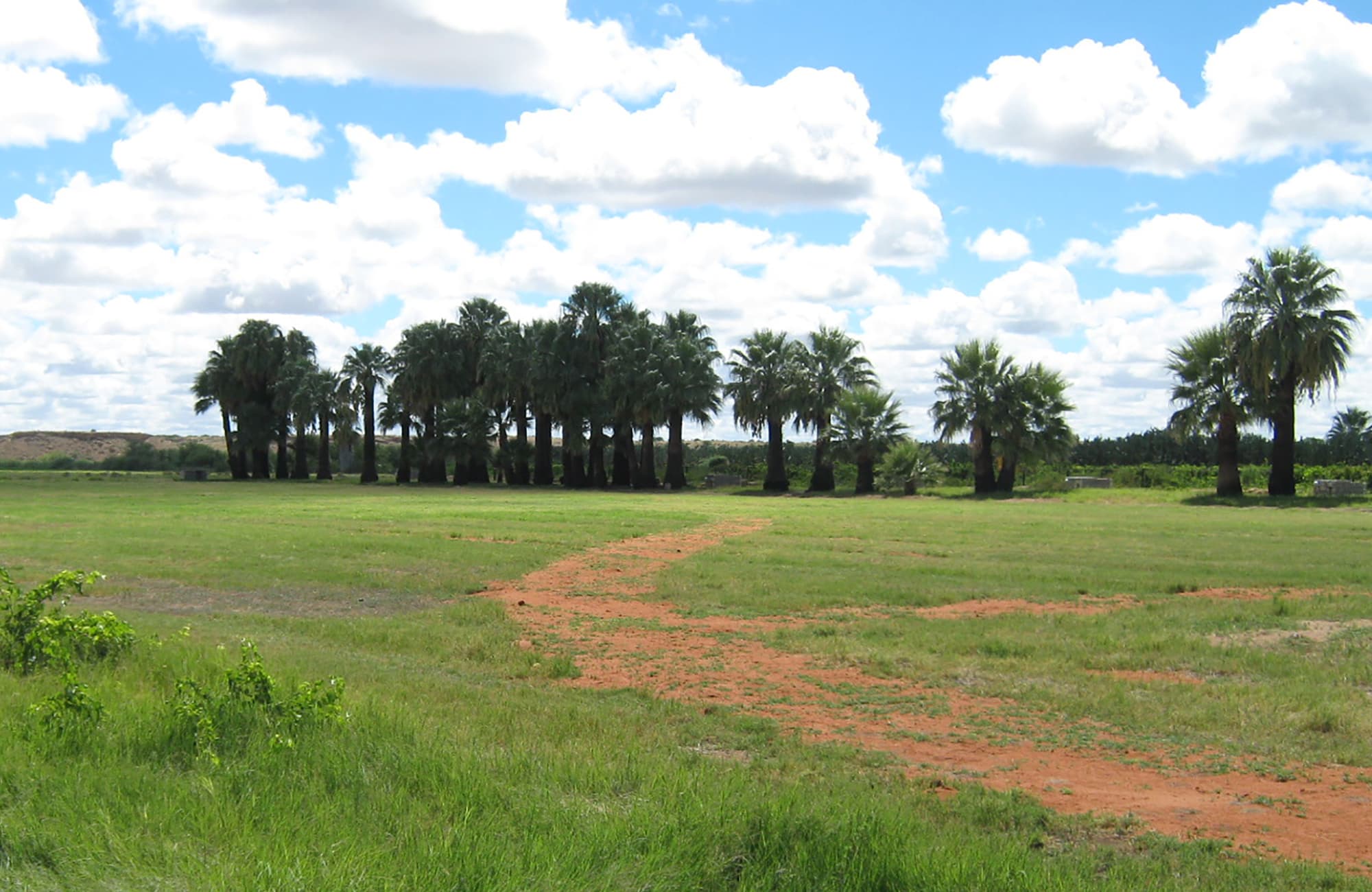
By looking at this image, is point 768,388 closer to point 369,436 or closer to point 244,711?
point 369,436

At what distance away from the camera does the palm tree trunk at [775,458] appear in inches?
2584

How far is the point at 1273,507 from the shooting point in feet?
140

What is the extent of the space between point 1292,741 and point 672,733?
460cm

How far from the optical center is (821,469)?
64.1 meters

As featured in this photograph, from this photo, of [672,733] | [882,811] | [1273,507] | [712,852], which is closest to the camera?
[712,852]

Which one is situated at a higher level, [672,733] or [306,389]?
[306,389]

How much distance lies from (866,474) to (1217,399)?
1833cm

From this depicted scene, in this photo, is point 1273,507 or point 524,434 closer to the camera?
point 1273,507

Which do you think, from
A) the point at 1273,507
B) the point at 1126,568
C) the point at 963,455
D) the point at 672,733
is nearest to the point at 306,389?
the point at 963,455

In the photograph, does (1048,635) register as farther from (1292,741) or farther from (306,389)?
(306,389)

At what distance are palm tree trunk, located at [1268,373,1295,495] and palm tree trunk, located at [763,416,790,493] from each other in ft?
84.9

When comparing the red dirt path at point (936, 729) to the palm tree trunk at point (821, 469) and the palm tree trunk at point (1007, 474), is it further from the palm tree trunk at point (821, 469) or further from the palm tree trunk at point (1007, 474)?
the palm tree trunk at point (821, 469)

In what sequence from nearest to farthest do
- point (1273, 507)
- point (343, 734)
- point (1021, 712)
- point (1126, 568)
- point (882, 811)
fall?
point (882, 811) < point (343, 734) < point (1021, 712) < point (1126, 568) < point (1273, 507)

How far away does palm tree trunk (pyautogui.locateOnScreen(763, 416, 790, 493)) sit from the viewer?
6562 centimetres
